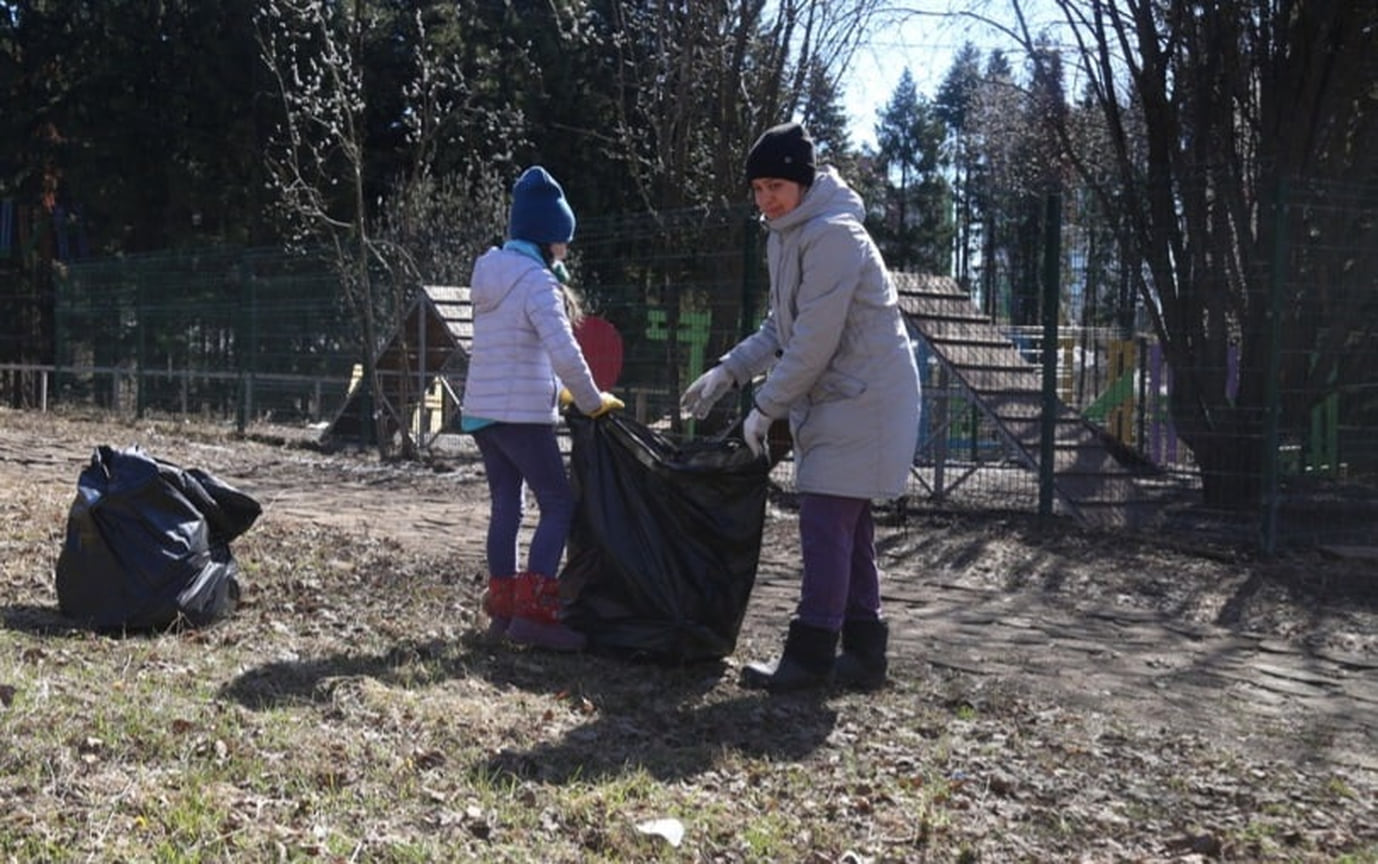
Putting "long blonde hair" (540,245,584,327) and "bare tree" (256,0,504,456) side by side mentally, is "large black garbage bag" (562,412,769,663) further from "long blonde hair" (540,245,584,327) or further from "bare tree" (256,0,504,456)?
"bare tree" (256,0,504,456)

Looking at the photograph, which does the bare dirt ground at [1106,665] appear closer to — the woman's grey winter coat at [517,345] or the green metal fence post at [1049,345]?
the green metal fence post at [1049,345]

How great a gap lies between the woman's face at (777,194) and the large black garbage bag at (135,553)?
7.89 ft

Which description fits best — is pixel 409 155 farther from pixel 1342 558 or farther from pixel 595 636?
pixel 595 636

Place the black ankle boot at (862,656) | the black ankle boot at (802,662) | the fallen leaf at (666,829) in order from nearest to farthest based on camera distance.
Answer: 1. the fallen leaf at (666,829)
2. the black ankle boot at (802,662)
3. the black ankle boot at (862,656)

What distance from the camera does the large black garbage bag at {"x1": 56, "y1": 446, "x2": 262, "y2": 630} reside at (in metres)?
5.23

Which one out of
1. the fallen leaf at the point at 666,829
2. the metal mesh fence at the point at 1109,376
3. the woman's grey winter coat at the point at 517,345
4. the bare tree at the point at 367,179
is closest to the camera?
the fallen leaf at the point at 666,829

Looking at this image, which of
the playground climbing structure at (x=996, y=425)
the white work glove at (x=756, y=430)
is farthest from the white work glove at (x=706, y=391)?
the playground climbing structure at (x=996, y=425)

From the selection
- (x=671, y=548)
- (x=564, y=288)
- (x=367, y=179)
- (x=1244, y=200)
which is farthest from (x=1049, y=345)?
(x=367, y=179)

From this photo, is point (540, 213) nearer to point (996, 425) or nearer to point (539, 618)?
point (539, 618)

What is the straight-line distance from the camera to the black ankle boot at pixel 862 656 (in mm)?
4875

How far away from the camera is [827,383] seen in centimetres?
468

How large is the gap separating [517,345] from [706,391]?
75cm

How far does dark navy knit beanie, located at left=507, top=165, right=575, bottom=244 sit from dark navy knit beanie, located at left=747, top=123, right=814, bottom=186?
0.87 m

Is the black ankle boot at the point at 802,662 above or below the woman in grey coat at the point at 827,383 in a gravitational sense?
below
